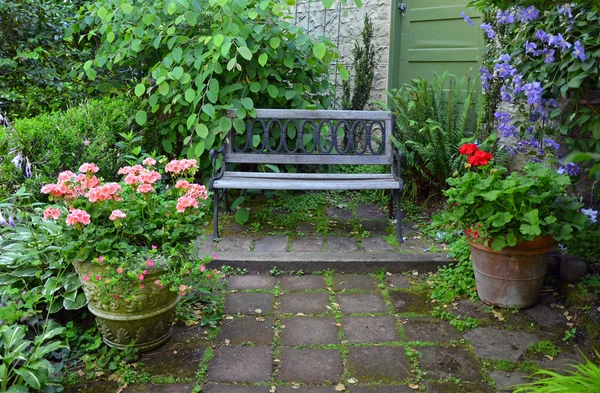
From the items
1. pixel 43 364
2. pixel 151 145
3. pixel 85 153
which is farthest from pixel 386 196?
pixel 43 364

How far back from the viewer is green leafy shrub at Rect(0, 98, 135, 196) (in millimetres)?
3604

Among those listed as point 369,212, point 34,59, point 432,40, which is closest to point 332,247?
point 369,212

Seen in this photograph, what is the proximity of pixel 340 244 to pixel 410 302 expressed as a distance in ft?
3.10

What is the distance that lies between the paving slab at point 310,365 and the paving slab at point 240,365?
0.08 metres

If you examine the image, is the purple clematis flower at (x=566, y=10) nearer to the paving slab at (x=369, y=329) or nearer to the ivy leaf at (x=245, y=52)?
the paving slab at (x=369, y=329)

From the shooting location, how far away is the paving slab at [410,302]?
3.36 meters

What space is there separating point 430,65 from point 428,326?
11.6 ft

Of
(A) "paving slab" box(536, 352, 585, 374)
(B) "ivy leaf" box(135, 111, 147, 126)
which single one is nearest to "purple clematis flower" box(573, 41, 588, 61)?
(A) "paving slab" box(536, 352, 585, 374)

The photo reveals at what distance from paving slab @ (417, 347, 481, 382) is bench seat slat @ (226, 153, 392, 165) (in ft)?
6.84

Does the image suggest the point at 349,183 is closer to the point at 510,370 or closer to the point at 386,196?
the point at 386,196

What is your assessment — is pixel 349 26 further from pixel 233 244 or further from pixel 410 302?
pixel 410 302

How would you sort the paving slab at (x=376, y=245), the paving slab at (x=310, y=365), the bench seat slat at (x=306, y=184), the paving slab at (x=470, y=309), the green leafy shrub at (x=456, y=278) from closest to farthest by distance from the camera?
the paving slab at (x=310, y=365) < the paving slab at (x=470, y=309) < the green leafy shrub at (x=456, y=278) < the paving slab at (x=376, y=245) < the bench seat slat at (x=306, y=184)

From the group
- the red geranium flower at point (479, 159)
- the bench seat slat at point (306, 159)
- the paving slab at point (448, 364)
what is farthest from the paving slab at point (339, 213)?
the paving slab at point (448, 364)

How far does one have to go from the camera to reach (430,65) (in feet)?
19.4
